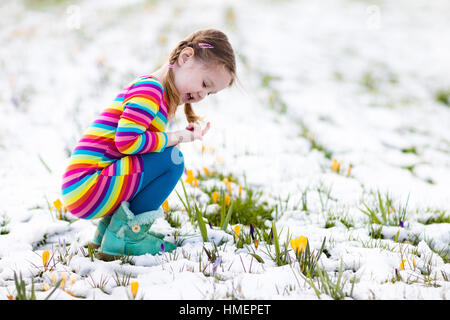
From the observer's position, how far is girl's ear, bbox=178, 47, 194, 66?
2.13 metres

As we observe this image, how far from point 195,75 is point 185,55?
→ 0.14 meters

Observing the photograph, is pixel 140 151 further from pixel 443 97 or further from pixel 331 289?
pixel 443 97

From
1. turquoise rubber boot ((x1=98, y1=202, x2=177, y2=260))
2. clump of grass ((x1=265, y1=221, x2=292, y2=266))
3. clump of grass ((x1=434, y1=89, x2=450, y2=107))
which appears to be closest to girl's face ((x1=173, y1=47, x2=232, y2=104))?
turquoise rubber boot ((x1=98, y1=202, x2=177, y2=260))

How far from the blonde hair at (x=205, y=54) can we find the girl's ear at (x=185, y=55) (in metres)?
0.03

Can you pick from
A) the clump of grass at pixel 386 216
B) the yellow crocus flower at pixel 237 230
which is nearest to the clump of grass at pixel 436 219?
the clump of grass at pixel 386 216

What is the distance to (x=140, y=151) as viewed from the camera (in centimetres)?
207

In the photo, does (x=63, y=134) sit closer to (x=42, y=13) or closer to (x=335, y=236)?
(x=335, y=236)

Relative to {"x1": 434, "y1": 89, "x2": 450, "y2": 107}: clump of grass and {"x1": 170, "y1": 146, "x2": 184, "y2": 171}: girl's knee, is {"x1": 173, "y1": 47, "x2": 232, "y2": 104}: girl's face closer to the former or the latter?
{"x1": 170, "y1": 146, "x2": 184, "y2": 171}: girl's knee

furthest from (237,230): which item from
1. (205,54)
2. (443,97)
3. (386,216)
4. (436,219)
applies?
(443,97)

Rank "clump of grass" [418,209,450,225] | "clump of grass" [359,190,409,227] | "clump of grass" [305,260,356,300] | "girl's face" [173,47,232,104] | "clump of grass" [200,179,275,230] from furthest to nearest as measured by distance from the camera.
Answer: "clump of grass" [418,209,450,225]
"clump of grass" [200,179,275,230]
"clump of grass" [359,190,409,227]
"girl's face" [173,47,232,104]
"clump of grass" [305,260,356,300]

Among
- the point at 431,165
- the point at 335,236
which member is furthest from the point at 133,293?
the point at 431,165

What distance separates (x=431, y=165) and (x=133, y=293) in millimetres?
3842

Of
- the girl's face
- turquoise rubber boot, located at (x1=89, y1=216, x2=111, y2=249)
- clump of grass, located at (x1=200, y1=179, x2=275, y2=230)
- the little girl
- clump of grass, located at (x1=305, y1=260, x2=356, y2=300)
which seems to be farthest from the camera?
clump of grass, located at (x1=200, y1=179, x2=275, y2=230)

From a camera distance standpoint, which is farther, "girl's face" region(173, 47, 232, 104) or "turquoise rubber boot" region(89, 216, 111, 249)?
"turquoise rubber boot" region(89, 216, 111, 249)
